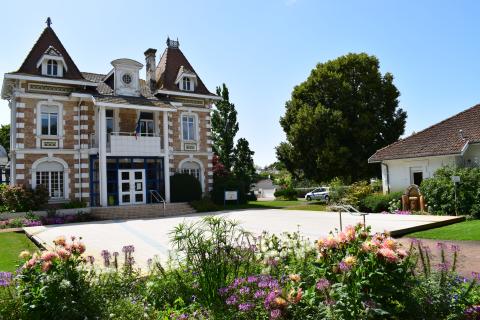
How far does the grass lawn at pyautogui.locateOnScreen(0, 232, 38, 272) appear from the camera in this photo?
357 inches

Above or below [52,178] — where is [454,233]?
below

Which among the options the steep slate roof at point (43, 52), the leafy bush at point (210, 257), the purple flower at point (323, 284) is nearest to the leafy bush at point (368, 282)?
the purple flower at point (323, 284)

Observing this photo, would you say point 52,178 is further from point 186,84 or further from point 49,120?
point 186,84

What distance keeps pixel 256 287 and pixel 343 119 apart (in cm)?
2769

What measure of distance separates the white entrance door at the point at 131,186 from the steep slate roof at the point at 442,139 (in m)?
14.8

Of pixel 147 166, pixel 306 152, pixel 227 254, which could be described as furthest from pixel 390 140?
pixel 227 254

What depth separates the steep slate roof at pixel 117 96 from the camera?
24.1 meters

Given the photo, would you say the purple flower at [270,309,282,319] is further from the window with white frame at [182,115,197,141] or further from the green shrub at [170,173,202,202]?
the window with white frame at [182,115,197,141]

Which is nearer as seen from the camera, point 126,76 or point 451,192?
point 451,192

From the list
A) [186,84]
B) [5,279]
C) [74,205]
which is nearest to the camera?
[5,279]

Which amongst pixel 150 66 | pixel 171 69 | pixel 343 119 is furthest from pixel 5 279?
pixel 343 119

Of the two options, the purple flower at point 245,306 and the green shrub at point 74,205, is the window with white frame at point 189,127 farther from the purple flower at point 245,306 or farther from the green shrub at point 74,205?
the purple flower at point 245,306

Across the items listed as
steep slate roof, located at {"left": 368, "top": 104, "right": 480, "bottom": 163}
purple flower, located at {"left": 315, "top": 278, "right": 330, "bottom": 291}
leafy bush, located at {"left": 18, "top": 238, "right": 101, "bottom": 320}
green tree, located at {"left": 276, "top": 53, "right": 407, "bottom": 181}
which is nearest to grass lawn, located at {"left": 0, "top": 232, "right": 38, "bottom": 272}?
leafy bush, located at {"left": 18, "top": 238, "right": 101, "bottom": 320}

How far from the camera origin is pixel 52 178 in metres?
23.5
